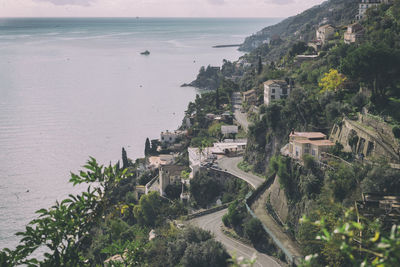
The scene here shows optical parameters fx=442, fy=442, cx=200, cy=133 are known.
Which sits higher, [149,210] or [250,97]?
[250,97]

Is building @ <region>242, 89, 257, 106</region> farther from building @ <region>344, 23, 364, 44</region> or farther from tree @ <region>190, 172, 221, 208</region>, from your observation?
tree @ <region>190, 172, 221, 208</region>

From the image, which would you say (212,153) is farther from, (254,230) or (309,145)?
(254,230)

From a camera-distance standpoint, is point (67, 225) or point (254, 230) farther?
point (254, 230)

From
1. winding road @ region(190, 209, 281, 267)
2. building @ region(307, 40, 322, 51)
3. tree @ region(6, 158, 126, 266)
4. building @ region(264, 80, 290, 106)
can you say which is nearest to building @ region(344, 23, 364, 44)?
building @ region(264, 80, 290, 106)

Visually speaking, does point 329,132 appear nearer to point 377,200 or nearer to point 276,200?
point 276,200

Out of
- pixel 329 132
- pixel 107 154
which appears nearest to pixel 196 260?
pixel 329 132

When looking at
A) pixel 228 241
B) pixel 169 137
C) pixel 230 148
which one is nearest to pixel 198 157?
pixel 230 148
